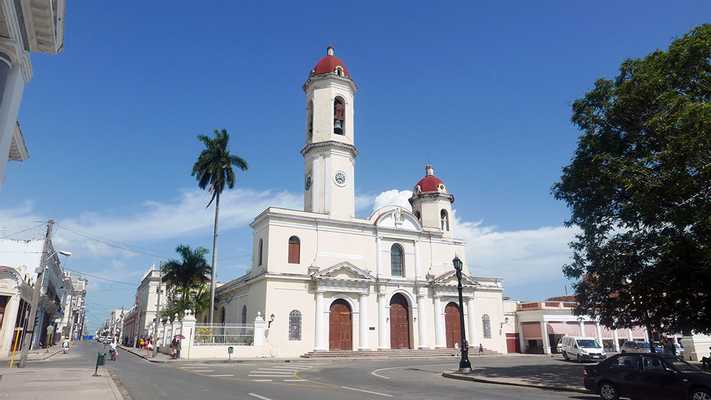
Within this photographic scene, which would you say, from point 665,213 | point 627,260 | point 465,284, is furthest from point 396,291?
point 665,213

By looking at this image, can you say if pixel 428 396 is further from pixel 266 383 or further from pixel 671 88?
pixel 671 88

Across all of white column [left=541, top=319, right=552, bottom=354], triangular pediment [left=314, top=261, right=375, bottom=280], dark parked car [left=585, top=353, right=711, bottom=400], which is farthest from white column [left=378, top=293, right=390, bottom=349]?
dark parked car [left=585, top=353, right=711, bottom=400]

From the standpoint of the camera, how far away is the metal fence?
30141 millimetres

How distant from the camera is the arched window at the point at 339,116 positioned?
39.8 meters

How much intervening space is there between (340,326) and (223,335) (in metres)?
8.93

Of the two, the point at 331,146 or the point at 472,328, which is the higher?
the point at 331,146

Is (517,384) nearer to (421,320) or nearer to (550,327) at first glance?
(421,320)

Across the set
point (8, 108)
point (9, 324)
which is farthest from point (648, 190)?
point (9, 324)

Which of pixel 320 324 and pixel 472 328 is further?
pixel 472 328

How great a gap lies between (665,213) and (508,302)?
35.2 metres

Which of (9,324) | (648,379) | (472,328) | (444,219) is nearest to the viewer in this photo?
(648,379)

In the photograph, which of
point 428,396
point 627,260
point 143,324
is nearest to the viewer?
point 428,396

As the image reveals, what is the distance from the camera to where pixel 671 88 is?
15453 mm

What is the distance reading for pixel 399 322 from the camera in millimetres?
38531
